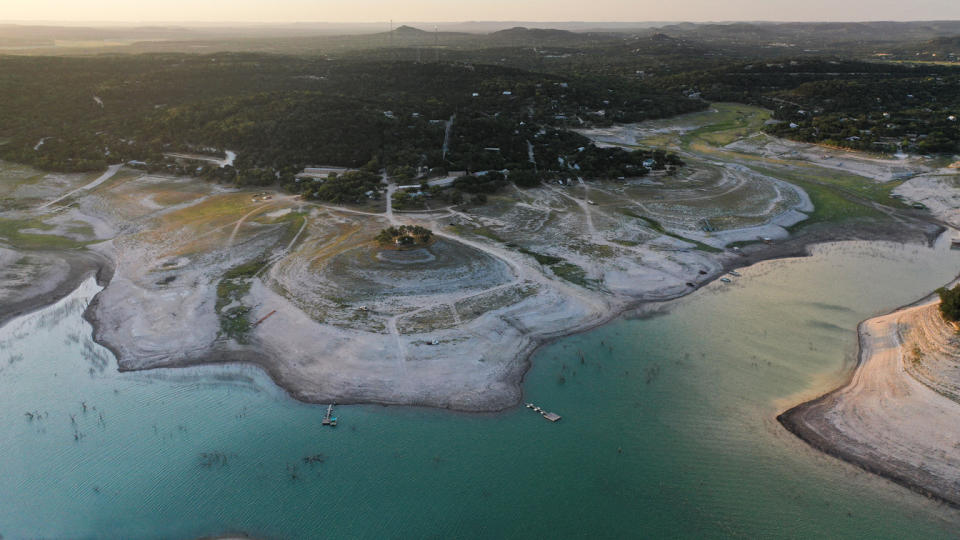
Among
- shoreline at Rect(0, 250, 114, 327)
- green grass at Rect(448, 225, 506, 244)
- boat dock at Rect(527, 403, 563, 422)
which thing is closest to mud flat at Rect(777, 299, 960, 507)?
boat dock at Rect(527, 403, 563, 422)

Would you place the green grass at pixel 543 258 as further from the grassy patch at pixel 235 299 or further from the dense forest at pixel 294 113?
the dense forest at pixel 294 113

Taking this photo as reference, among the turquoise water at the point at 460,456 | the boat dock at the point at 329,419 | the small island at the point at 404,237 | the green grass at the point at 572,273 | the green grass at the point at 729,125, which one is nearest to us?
the turquoise water at the point at 460,456

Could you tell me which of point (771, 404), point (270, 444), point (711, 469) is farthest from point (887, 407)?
point (270, 444)

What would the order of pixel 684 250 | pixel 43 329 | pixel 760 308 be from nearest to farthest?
1. pixel 43 329
2. pixel 760 308
3. pixel 684 250

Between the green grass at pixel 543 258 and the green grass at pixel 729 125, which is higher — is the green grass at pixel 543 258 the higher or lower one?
the lower one

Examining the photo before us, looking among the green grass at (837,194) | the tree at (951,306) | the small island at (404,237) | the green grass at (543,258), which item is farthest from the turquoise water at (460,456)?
the green grass at (837,194)

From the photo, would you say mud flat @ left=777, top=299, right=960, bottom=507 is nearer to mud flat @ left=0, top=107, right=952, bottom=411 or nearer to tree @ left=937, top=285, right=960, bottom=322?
tree @ left=937, top=285, right=960, bottom=322

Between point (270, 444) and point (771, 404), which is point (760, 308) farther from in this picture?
point (270, 444)
